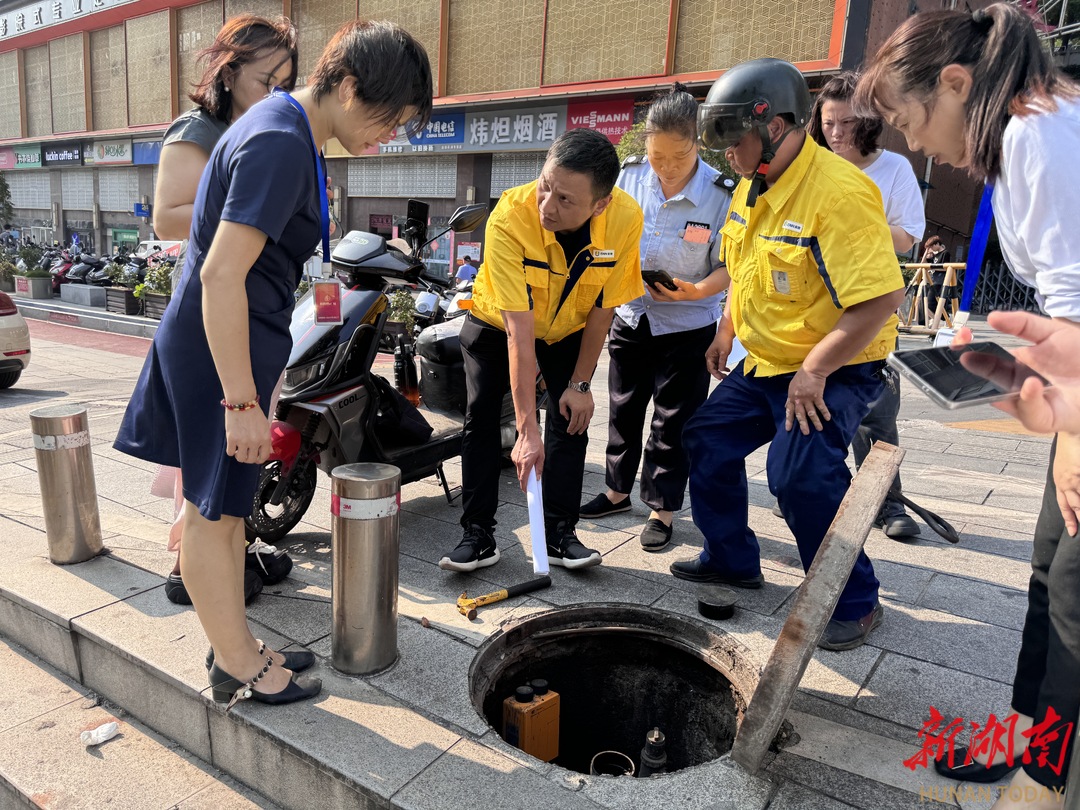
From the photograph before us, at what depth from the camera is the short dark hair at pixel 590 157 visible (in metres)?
2.54

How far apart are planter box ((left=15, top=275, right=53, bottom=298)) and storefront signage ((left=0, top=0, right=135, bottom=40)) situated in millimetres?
13647

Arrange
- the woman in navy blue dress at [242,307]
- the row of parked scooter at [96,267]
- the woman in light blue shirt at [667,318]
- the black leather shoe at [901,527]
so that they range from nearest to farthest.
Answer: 1. the woman in navy blue dress at [242,307]
2. the woman in light blue shirt at [667,318]
3. the black leather shoe at [901,527]
4. the row of parked scooter at [96,267]

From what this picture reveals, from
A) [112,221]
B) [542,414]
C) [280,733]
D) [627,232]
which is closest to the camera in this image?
[280,733]

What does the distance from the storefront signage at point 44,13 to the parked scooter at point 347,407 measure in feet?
93.0

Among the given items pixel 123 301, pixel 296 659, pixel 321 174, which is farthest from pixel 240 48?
pixel 123 301

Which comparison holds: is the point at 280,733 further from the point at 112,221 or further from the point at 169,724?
the point at 112,221

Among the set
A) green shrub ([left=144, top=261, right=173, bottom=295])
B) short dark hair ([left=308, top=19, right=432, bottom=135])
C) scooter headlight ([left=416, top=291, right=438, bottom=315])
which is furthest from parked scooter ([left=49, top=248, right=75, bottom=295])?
short dark hair ([left=308, top=19, right=432, bottom=135])

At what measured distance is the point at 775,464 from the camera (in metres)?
2.56

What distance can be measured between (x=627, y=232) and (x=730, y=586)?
1.49m

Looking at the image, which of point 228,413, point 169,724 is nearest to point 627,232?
point 228,413

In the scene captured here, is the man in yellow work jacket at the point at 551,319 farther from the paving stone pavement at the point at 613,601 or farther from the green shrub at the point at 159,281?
the green shrub at the point at 159,281

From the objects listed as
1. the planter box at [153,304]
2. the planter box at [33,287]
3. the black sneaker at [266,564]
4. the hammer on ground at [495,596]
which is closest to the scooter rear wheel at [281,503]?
the black sneaker at [266,564]

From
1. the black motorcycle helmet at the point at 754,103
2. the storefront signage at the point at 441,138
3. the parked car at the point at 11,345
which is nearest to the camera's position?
the black motorcycle helmet at the point at 754,103

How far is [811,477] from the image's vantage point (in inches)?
97.5
